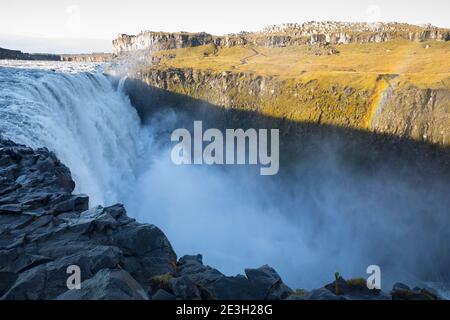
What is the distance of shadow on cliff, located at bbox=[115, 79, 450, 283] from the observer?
52.8 m

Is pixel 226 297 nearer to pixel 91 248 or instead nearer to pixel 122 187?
pixel 91 248

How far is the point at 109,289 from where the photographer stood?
11164 millimetres

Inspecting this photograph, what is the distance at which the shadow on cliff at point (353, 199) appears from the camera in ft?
173

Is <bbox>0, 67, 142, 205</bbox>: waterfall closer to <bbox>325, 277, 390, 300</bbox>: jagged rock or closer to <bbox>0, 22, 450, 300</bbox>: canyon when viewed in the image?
<bbox>0, 22, 450, 300</bbox>: canyon

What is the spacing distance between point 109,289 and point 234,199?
2162 inches

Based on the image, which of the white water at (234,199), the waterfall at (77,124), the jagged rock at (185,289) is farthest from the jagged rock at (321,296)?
the white water at (234,199)

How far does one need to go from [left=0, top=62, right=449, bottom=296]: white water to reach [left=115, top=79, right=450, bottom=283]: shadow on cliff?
0.18 meters

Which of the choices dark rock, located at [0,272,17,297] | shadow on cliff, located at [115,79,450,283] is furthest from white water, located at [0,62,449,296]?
dark rock, located at [0,272,17,297]

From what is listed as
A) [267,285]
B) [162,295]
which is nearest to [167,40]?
[267,285]

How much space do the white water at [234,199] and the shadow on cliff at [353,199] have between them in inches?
7.0

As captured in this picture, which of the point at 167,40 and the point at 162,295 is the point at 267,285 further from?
the point at 167,40
